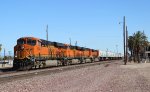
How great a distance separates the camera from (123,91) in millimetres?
15664

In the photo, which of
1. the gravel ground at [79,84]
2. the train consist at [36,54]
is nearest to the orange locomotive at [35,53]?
the train consist at [36,54]

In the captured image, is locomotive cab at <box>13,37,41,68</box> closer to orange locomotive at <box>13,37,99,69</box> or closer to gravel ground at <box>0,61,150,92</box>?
orange locomotive at <box>13,37,99,69</box>

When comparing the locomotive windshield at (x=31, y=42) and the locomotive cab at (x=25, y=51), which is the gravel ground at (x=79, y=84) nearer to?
the locomotive cab at (x=25, y=51)

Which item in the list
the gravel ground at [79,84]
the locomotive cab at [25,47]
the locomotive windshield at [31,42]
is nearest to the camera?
the gravel ground at [79,84]

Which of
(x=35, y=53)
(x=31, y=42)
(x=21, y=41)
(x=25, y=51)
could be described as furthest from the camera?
(x=21, y=41)

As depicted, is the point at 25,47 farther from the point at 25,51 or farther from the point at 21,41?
the point at 21,41

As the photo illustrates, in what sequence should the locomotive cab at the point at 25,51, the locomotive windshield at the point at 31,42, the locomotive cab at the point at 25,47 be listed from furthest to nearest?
the locomotive windshield at the point at 31,42, the locomotive cab at the point at 25,47, the locomotive cab at the point at 25,51

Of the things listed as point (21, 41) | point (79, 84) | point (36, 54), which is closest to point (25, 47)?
point (21, 41)

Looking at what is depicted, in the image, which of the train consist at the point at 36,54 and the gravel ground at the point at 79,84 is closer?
the gravel ground at the point at 79,84

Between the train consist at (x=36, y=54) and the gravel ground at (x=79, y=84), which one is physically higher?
the train consist at (x=36, y=54)

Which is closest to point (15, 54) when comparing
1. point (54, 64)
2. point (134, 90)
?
point (54, 64)

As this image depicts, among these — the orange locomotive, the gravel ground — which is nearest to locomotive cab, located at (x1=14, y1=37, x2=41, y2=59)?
the orange locomotive

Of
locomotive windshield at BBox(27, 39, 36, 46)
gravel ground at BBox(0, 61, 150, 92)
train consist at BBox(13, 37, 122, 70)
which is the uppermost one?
locomotive windshield at BBox(27, 39, 36, 46)

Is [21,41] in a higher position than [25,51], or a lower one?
higher
